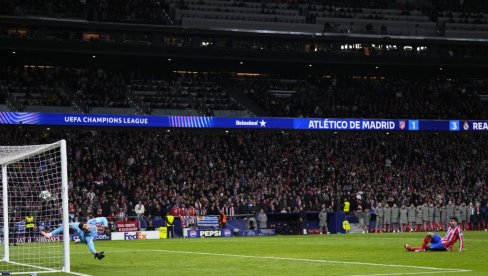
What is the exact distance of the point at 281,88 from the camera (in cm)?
6378

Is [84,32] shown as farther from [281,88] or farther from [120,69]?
[281,88]

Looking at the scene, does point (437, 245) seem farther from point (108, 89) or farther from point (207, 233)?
point (108, 89)

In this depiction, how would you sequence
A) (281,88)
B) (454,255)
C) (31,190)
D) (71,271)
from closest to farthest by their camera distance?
(71,271) → (454,255) → (31,190) → (281,88)

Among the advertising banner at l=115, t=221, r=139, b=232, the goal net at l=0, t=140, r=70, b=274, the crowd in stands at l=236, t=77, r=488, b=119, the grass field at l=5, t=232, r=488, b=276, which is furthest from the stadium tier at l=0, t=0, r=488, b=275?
the grass field at l=5, t=232, r=488, b=276

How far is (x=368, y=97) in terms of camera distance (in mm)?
64188

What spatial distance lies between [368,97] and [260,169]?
42.1ft

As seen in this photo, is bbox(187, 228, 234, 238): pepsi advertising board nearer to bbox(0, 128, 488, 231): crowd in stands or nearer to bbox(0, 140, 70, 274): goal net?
bbox(0, 128, 488, 231): crowd in stands

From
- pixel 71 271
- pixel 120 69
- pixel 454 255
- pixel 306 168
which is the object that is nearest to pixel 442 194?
pixel 306 168

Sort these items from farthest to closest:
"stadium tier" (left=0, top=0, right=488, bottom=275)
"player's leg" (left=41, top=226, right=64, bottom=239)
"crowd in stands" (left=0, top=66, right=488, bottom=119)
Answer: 1. "crowd in stands" (left=0, top=66, right=488, bottom=119)
2. "stadium tier" (left=0, top=0, right=488, bottom=275)
3. "player's leg" (left=41, top=226, right=64, bottom=239)

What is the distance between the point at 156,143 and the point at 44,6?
11.5 m

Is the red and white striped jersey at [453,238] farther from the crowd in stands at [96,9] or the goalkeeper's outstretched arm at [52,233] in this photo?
the crowd in stands at [96,9]

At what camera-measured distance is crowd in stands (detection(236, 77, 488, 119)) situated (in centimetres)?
6078

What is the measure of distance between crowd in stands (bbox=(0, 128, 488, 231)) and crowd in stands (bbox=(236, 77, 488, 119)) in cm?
187

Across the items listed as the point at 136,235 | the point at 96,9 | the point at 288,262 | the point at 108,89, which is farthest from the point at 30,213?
the point at 96,9
